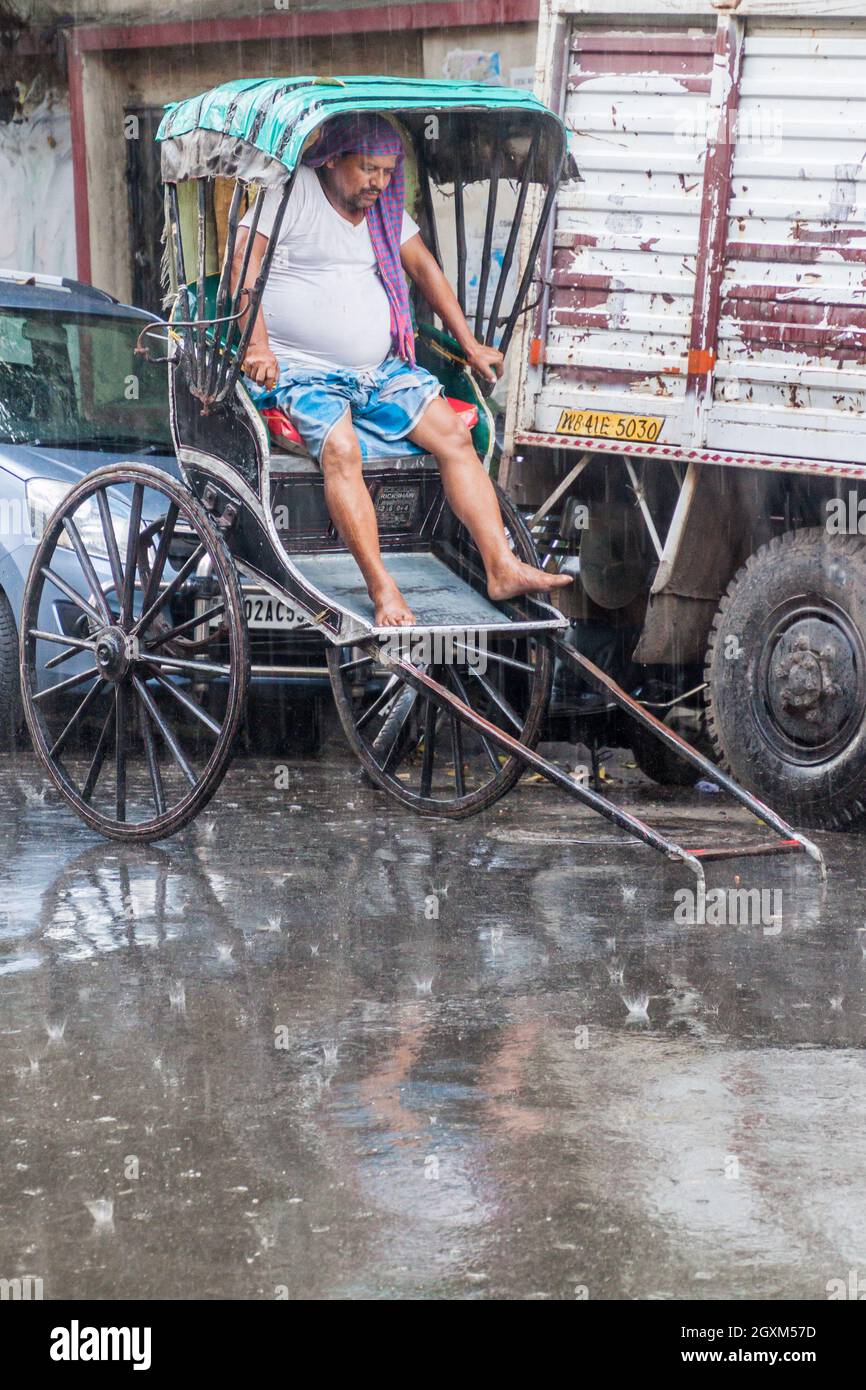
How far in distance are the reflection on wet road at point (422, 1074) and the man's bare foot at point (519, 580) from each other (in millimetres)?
876

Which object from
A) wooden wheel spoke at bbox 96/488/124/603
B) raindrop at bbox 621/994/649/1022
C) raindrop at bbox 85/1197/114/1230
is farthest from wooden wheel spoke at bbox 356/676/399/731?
raindrop at bbox 85/1197/114/1230

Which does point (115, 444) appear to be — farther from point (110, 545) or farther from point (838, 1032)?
point (838, 1032)

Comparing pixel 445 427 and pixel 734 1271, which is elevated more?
pixel 445 427

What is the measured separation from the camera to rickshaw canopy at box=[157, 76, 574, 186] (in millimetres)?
5672

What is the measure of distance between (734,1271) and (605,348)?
4.81 meters

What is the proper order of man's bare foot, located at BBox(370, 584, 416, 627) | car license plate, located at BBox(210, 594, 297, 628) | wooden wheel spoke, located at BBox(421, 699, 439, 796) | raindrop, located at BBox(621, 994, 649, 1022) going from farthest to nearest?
car license plate, located at BBox(210, 594, 297, 628)
wooden wheel spoke, located at BBox(421, 699, 439, 796)
man's bare foot, located at BBox(370, 584, 416, 627)
raindrop, located at BBox(621, 994, 649, 1022)

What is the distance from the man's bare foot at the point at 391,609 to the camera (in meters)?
6.02

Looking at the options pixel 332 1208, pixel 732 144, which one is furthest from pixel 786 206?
pixel 332 1208

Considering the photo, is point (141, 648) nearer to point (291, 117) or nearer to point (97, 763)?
point (97, 763)

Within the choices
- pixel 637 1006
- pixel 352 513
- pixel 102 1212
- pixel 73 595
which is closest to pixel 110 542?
pixel 73 595

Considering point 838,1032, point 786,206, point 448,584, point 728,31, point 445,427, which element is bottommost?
point 838,1032

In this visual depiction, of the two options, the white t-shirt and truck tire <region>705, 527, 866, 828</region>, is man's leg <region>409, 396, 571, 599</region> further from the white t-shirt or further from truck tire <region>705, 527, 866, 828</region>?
truck tire <region>705, 527, 866, 828</region>

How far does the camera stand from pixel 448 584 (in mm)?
6660

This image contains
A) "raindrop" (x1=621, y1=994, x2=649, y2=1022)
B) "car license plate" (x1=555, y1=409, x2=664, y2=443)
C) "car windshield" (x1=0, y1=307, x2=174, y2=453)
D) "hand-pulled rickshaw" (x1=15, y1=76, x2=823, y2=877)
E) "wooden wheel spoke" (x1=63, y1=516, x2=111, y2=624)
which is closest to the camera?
"raindrop" (x1=621, y1=994, x2=649, y2=1022)
